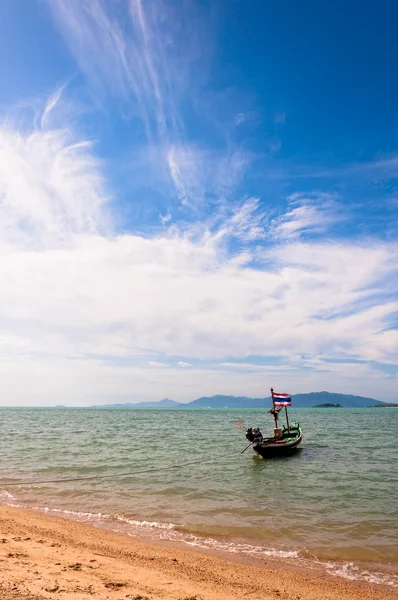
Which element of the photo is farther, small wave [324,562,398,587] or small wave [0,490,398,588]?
small wave [0,490,398,588]

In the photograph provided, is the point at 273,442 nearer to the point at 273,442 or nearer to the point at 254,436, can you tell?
the point at 273,442

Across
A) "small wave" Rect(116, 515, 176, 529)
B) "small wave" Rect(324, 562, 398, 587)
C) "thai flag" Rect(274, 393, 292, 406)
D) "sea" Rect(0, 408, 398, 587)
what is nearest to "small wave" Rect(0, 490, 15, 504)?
"sea" Rect(0, 408, 398, 587)

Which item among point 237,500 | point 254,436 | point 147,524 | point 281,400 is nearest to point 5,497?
point 147,524

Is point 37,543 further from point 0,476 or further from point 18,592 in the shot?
point 0,476

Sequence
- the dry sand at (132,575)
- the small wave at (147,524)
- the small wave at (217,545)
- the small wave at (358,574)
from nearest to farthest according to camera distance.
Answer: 1. the dry sand at (132,575)
2. the small wave at (358,574)
3. the small wave at (217,545)
4. the small wave at (147,524)

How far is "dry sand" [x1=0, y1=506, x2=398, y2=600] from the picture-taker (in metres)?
7.41

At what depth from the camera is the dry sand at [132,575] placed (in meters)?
7.41

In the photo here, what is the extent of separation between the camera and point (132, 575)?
8.74 meters

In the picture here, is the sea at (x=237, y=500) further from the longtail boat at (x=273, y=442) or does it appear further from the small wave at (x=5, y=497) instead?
the longtail boat at (x=273, y=442)

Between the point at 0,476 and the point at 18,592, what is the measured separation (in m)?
18.3

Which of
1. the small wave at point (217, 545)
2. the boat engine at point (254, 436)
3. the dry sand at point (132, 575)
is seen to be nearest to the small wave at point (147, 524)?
the small wave at point (217, 545)

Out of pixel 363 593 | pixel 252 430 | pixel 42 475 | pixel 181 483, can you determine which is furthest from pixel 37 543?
pixel 252 430

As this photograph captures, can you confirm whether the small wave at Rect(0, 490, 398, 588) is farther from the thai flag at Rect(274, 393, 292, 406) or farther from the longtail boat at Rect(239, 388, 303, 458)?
the thai flag at Rect(274, 393, 292, 406)

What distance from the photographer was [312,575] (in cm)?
1009
